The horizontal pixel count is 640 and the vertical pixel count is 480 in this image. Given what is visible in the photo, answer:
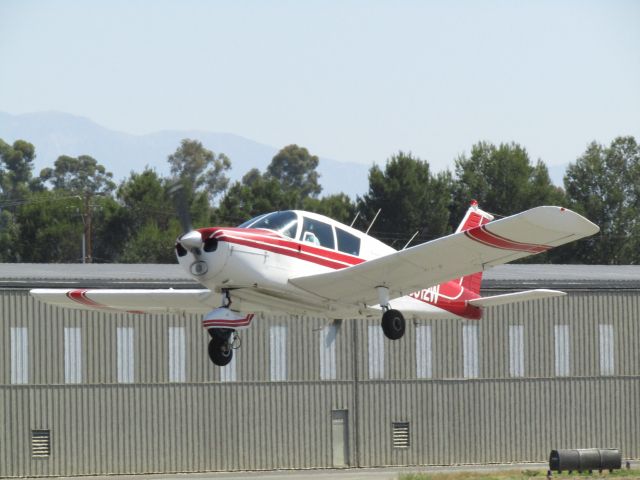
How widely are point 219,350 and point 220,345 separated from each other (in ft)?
0.35

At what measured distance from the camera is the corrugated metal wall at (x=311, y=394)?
124 ft

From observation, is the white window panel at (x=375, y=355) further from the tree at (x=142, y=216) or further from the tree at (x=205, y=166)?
the tree at (x=205, y=166)

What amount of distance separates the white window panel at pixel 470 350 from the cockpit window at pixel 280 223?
20.4 meters

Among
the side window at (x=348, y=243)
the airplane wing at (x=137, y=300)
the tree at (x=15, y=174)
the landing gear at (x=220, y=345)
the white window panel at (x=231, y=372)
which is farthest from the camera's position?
the tree at (x=15, y=174)

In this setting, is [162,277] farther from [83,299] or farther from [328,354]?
[83,299]

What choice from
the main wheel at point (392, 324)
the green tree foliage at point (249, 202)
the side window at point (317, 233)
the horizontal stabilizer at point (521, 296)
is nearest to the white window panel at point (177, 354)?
the horizontal stabilizer at point (521, 296)

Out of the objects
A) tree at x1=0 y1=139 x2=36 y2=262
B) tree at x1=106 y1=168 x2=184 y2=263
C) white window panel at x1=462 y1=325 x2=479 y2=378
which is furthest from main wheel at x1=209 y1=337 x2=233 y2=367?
tree at x1=0 y1=139 x2=36 y2=262

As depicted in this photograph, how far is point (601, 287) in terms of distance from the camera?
4253 centimetres

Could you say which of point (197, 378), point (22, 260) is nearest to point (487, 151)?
point (22, 260)

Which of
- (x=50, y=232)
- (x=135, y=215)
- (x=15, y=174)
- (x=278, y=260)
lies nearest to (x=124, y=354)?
(x=278, y=260)

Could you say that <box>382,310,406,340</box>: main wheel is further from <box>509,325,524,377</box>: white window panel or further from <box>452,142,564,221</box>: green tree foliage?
<box>452,142,564,221</box>: green tree foliage

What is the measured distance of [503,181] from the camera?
9831cm

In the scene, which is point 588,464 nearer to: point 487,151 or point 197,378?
point 197,378

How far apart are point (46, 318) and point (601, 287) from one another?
1959 centimetres
